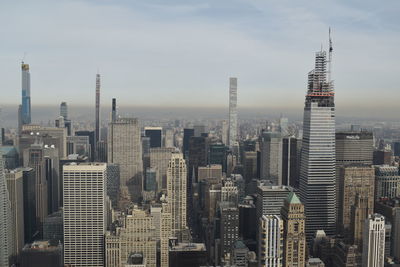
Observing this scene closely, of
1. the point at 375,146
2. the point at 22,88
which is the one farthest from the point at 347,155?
the point at 22,88

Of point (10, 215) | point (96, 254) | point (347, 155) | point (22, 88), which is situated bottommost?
point (96, 254)

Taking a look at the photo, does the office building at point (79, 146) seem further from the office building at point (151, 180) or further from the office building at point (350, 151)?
the office building at point (350, 151)

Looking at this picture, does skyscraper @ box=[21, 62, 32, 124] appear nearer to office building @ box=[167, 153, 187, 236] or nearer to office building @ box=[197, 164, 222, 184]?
office building @ box=[167, 153, 187, 236]

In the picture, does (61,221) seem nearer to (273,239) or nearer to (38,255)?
(38,255)

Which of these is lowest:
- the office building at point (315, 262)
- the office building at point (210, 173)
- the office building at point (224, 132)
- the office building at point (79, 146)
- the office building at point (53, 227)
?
the office building at point (53, 227)

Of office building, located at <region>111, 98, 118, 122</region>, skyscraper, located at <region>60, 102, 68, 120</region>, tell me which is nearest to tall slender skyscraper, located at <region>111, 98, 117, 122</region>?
office building, located at <region>111, 98, 118, 122</region>

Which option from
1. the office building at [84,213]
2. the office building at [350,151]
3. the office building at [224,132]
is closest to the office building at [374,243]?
the office building at [350,151]
